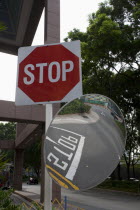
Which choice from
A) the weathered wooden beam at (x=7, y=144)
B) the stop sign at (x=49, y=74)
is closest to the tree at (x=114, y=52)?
the weathered wooden beam at (x=7, y=144)

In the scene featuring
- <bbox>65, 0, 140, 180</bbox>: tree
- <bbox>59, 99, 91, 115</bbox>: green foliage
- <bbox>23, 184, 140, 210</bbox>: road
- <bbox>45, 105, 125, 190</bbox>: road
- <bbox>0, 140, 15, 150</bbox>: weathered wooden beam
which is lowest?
<bbox>23, 184, 140, 210</bbox>: road

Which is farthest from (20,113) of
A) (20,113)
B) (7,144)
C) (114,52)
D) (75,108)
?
(7,144)

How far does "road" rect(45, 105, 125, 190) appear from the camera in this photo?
1.49 metres

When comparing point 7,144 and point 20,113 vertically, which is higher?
point 20,113

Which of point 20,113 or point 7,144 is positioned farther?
point 7,144

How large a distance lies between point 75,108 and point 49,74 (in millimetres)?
537

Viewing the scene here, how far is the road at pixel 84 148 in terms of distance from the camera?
1.49 m

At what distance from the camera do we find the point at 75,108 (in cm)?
167

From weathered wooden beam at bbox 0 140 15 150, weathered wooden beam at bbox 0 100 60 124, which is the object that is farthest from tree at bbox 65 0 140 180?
weathered wooden beam at bbox 0 140 15 150

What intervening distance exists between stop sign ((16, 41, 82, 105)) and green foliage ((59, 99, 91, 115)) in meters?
0.35

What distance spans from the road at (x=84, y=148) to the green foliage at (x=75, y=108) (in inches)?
1.1

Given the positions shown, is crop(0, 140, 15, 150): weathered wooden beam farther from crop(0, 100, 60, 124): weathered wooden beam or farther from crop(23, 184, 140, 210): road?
crop(0, 100, 60, 124): weathered wooden beam

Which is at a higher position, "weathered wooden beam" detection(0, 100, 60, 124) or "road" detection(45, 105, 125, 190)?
"weathered wooden beam" detection(0, 100, 60, 124)

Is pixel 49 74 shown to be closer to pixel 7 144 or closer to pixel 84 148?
pixel 84 148
